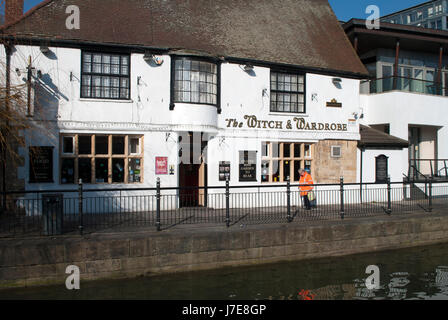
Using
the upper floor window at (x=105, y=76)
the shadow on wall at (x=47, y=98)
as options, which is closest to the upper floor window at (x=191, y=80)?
the upper floor window at (x=105, y=76)

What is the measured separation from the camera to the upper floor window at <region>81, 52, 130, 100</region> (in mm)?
12938

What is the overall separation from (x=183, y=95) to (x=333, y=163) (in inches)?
287

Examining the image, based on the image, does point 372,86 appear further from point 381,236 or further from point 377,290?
point 377,290

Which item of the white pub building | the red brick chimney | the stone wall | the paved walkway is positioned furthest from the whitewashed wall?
the red brick chimney

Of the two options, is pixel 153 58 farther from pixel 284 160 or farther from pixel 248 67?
pixel 284 160

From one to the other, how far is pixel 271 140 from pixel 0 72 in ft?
32.7

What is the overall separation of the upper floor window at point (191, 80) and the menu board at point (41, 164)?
481 cm

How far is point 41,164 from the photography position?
40.7 ft

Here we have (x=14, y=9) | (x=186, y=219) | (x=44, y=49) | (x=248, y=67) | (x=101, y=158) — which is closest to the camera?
(x=186, y=219)

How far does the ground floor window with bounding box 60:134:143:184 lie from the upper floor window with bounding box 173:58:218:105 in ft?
7.45

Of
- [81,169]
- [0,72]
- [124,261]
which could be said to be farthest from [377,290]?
[0,72]

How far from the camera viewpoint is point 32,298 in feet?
26.0

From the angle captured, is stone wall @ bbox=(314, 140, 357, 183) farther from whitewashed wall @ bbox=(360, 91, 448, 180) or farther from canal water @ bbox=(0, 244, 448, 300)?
canal water @ bbox=(0, 244, 448, 300)

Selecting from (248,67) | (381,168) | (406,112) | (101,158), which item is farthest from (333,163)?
(101,158)
